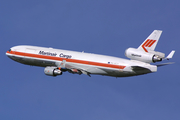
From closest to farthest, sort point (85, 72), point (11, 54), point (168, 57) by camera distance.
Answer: point (168, 57) → point (85, 72) → point (11, 54)

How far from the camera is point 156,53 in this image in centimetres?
7500

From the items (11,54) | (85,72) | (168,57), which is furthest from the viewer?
(11,54)

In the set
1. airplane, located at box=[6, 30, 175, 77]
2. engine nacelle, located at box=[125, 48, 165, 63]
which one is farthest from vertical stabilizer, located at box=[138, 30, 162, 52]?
engine nacelle, located at box=[125, 48, 165, 63]

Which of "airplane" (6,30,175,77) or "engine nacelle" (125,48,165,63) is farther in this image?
"airplane" (6,30,175,77)

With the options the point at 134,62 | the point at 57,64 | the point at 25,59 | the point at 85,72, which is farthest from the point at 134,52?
the point at 25,59

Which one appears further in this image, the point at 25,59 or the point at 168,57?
the point at 25,59

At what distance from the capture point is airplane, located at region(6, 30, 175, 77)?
75.3 m

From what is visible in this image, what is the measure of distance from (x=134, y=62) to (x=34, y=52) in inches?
763

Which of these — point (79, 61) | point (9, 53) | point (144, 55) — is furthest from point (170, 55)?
point (9, 53)

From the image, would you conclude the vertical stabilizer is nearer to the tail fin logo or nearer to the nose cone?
the tail fin logo

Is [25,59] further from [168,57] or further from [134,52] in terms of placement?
[168,57]

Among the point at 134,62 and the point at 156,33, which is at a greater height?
the point at 156,33

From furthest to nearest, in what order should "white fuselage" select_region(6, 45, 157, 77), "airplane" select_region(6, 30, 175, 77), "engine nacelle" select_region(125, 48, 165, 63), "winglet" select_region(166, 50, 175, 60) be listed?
1. "white fuselage" select_region(6, 45, 157, 77)
2. "airplane" select_region(6, 30, 175, 77)
3. "engine nacelle" select_region(125, 48, 165, 63)
4. "winglet" select_region(166, 50, 175, 60)

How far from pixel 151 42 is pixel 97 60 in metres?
9.94
